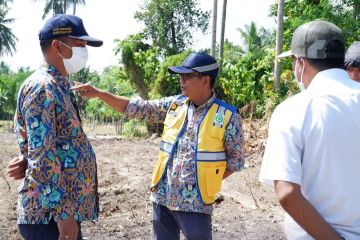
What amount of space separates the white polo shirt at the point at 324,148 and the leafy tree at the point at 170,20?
26.1 metres

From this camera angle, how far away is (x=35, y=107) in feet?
8.09

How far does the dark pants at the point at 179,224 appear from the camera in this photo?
10.7 ft

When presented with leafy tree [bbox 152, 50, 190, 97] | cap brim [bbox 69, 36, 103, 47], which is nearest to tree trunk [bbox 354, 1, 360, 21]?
leafy tree [bbox 152, 50, 190, 97]

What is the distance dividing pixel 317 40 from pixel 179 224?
186cm

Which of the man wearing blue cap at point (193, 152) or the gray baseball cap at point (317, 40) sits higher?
the gray baseball cap at point (317, 40)

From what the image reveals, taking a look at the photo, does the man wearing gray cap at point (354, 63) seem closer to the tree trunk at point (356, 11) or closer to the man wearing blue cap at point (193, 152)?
the man wearing blue cap at point (193, 152)

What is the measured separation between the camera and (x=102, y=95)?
348 cm

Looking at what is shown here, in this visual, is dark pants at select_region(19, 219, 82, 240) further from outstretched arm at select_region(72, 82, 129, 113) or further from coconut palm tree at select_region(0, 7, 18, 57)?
coconut palm tree at select_region(0, 7, 18, 57)

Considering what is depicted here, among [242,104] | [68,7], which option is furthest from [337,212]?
[68,7]

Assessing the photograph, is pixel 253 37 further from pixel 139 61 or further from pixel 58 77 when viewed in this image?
pixel 58 77

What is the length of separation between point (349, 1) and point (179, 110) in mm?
9560

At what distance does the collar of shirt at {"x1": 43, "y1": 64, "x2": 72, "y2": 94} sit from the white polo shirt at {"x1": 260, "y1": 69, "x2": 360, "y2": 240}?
127 cm

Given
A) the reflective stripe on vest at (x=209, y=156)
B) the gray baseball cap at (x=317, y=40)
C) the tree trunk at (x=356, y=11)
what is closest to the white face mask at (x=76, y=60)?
the reflective stripe on vest at (x=209, y=156)

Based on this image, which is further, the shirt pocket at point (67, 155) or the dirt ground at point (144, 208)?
the dirt ground at point (144, 208)
